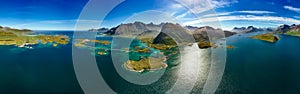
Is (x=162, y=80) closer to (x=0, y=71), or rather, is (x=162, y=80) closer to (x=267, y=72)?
Result: (x=267, y=72)

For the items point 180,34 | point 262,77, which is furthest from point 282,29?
point 262,77

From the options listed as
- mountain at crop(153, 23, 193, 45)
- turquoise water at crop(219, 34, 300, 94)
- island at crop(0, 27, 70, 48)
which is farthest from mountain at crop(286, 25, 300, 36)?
island at crop(0, 27, 70, 48)

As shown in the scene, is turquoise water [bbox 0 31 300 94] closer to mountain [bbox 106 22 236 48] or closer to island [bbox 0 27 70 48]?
mountain [bbox 106 22 236 48]

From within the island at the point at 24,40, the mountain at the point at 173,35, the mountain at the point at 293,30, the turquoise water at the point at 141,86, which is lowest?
the turquoise water at the point at 141,86

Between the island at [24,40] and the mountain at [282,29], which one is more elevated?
the mountain at [282,29]

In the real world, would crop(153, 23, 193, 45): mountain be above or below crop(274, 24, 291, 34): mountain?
below

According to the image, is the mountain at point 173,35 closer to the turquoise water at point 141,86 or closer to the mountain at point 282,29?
the turquoise water at point 141,86

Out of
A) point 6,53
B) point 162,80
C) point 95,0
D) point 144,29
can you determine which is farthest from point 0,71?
point 144,29

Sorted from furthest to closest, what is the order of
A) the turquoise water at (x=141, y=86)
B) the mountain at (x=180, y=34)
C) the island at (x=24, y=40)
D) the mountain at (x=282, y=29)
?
the mountain at (x=282, y=29), the island at (x=24, y=40), the mountain at (x=180, y=34), the turquoise water at (x=141, y=86)

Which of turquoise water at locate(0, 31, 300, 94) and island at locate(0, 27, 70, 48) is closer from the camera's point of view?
turquoise water at locate(0, 31, 300, 94)

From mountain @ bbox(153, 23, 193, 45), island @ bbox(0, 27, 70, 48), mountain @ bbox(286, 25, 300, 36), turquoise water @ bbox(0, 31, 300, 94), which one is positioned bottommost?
turquoise water @ bbox(0, 31, 300, 94)

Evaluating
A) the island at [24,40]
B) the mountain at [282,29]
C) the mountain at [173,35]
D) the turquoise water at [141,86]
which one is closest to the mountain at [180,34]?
the mountain at [173,35]
